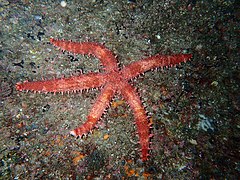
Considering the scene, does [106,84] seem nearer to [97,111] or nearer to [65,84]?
[97,111]

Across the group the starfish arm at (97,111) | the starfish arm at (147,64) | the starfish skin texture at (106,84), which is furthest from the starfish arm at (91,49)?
the starfish arm at (97,111)

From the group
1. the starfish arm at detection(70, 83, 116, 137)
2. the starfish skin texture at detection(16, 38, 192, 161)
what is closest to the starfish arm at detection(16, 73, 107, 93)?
the starfish skin texture at detection(16, 38, 192, 161)

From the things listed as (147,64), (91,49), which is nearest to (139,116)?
(147,64)

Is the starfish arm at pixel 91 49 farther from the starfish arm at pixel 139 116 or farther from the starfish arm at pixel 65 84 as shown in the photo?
the starfish arm at pixel 139 116

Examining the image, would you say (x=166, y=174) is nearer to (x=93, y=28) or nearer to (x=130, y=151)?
Answer: (x=130, y=151)

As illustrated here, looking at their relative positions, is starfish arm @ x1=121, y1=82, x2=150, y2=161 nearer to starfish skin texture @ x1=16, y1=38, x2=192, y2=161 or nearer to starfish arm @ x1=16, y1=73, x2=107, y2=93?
starfish skin texture @ x1=16, y1=38, x2=192, y2=161

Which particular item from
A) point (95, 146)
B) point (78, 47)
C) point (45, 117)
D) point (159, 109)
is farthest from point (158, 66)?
point (45, 117)
